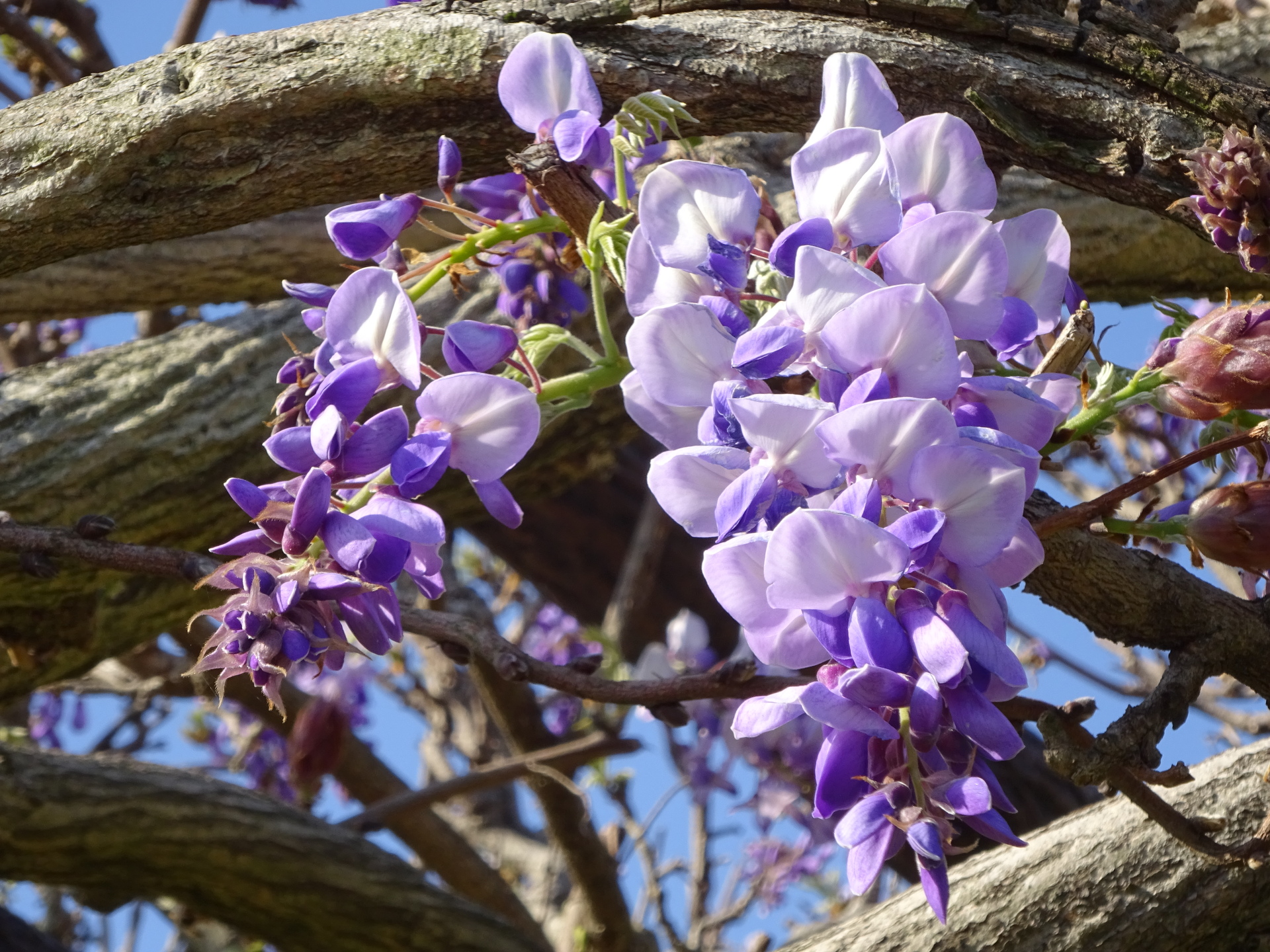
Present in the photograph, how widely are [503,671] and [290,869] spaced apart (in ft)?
3.49

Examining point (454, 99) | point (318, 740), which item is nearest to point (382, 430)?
point (454, 99)

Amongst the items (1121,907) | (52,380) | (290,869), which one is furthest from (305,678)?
(1121,907)

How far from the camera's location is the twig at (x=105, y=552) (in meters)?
1.18

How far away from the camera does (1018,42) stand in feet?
4.01

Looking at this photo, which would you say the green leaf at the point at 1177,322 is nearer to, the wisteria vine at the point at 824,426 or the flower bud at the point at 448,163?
the wisteria vine at the point at 824,426

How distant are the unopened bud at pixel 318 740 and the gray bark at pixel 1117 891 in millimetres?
1491

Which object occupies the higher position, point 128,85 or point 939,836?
point 128,85

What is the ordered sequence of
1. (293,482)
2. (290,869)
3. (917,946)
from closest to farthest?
1. (293,482)
2. (917,946)
3. (290,869)

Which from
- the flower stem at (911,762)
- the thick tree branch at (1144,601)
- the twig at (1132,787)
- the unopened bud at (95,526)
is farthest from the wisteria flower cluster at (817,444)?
the unopened bud at (95,526)

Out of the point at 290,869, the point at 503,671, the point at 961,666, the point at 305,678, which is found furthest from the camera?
the point at 305,678

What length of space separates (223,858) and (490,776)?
0.49m

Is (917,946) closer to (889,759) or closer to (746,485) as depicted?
(889,759)

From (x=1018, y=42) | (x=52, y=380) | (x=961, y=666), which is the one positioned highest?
(x=1018, y=42)

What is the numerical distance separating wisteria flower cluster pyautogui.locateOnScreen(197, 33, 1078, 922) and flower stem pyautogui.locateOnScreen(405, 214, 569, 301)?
2cm
